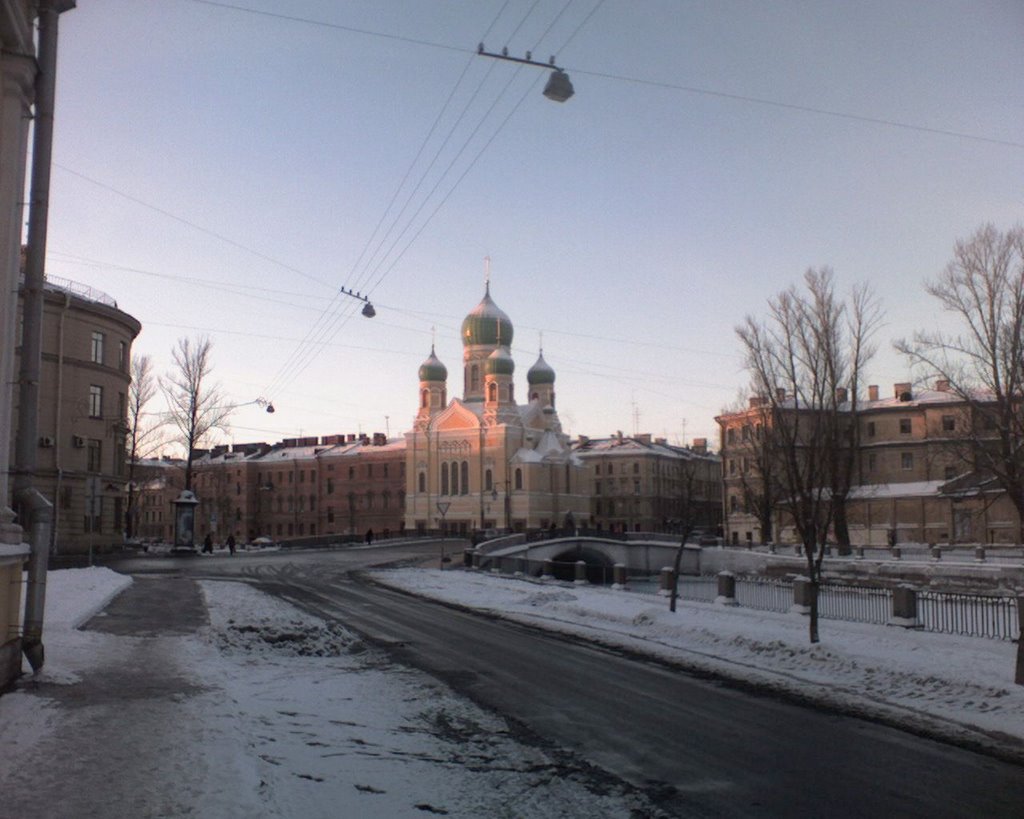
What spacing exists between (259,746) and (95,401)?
46.2m

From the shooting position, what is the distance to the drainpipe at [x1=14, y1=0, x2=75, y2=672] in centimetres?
1142

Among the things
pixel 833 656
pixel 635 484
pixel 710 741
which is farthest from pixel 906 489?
pixel 710 741

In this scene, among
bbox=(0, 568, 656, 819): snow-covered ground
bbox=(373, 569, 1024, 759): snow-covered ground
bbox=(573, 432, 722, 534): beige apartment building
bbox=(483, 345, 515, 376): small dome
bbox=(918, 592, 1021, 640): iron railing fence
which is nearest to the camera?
bbox=(0, 568, 656, 819): snow-covered ground

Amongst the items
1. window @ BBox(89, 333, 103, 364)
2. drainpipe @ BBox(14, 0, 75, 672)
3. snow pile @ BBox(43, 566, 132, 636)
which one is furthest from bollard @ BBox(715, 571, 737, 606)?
window @ BBox(89, 333, 103, 364)

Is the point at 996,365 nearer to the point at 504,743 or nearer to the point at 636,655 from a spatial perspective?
the point at 636,655

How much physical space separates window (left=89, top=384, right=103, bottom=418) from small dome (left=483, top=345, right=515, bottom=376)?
155ft

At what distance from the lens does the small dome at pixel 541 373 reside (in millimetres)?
103938

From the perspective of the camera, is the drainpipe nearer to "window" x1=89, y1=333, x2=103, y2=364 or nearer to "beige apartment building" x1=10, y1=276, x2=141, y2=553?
"beige apartment building" x1=10, y1=276, x2=141, y2=553

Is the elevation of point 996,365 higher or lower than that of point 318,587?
higher

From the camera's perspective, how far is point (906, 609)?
71.2 ft

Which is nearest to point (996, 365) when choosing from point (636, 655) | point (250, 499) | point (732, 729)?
point (636, 655)

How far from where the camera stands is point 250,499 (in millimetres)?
114250

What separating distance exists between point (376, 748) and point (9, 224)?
724 centimetres

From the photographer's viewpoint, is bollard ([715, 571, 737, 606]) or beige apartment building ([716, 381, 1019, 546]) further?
beige apartment building ([716, 381, 1019, 546])
